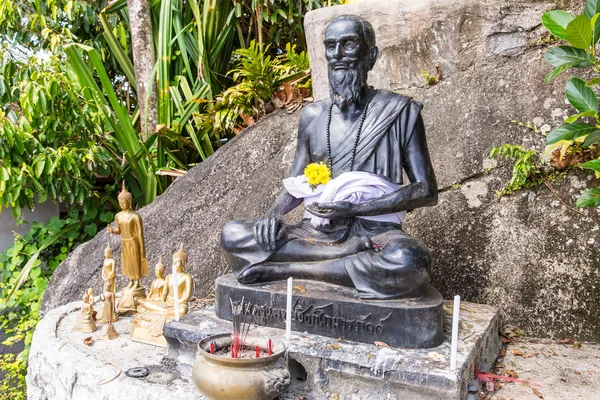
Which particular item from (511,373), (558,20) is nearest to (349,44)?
(558,20)

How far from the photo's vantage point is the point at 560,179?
3.90 meters

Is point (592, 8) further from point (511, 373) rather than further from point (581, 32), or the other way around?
point (511, 373)

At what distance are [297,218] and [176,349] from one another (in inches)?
79.4

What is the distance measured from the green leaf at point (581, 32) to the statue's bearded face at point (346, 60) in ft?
3.69

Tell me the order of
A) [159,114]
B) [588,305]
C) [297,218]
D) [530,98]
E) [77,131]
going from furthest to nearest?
[159,114], [77,131], [297,218], [530,98], [588,305]

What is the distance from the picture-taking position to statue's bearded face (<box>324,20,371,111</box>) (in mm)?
3100

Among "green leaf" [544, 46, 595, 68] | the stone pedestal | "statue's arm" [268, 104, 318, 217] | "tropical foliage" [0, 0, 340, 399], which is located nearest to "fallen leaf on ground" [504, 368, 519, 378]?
the stone pedestal

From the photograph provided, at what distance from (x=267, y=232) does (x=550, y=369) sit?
184 cm

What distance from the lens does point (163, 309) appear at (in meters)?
3.21

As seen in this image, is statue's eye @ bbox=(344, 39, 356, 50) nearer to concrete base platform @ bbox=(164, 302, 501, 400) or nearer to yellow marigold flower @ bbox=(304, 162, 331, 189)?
yellow marigold flower @ bbox=(304, 162, 331, 189)

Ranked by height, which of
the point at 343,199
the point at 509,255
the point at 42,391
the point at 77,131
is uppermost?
the point at 77,131

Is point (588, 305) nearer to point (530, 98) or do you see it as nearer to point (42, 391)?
point (530, 98)

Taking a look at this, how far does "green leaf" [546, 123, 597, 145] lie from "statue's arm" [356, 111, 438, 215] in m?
0.71

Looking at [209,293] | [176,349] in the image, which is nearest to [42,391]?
[176,349]
